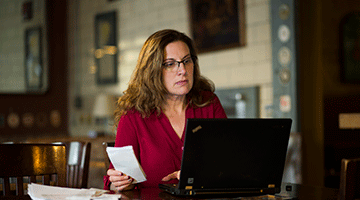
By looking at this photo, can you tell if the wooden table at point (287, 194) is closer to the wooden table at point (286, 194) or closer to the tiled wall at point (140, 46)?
the wooden table at point (286, 194)

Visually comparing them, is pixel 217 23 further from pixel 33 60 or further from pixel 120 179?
pixel 120 179

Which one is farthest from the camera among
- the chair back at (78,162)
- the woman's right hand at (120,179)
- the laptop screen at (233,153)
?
the chair back at (78,162)

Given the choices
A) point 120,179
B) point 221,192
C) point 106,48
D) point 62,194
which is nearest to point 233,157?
point 221,192

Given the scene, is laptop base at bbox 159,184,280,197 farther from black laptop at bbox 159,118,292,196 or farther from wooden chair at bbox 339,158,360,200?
wooden chair at bbox 339,158,360,200

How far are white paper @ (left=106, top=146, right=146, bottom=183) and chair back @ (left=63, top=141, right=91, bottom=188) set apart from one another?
739mm

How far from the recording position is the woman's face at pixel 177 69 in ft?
5.89

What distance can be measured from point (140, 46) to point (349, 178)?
4.22 metres

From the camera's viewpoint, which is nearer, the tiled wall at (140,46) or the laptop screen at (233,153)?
the laptop screen at (233,153)

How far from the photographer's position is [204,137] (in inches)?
48.3

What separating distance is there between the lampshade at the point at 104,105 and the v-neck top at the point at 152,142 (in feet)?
11.9

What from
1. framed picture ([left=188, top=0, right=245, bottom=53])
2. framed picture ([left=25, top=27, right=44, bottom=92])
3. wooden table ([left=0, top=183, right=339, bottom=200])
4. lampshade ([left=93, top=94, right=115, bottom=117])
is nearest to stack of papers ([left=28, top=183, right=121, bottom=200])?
wooden table ([left=0, top=183, right=339, bottom=200])

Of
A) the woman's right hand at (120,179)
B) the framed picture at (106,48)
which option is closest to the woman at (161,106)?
the woman's right hand at (120,179)

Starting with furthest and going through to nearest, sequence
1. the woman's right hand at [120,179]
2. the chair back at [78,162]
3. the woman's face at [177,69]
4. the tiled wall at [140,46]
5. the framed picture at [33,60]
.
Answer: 1. the framed picture at [33,60]
2. the tiled wall at [140,46]
3. the chair back at [78,162]
4. the woman's face at [177,69]
5. the woman's right hand at [120,179]

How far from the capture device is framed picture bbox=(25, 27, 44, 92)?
18.2 feet
